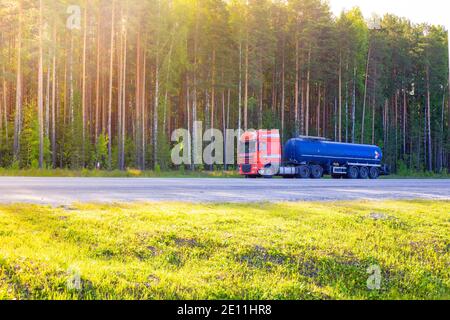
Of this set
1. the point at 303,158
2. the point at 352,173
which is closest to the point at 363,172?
the point at 352,173

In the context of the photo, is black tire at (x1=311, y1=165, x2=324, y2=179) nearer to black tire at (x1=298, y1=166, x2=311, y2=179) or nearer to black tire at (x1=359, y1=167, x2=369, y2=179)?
black tire at (x1=298, y1=166, x2=311, y2=179)

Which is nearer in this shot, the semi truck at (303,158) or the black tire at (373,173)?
the semi truck at (303,158)

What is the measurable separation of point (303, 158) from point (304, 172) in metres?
1.09

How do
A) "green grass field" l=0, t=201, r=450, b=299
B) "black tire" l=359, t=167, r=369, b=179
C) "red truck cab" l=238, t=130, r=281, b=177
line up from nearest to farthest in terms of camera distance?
"green grass field" l=0, t=201, r=450, b=299, "red truck cab" l=238, t=130, r=281, b=177, "black tire" l=359, t=167, r=369, b=179

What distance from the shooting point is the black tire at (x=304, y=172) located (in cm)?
3003

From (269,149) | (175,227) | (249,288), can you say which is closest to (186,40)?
(269,149)

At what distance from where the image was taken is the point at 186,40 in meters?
37.5

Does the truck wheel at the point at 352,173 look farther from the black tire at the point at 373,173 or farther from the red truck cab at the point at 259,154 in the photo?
the red truck cab at the point at 259,154

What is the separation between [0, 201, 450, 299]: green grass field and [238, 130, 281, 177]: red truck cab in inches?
714

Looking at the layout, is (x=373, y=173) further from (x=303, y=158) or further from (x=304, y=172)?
(x=304, y=172)

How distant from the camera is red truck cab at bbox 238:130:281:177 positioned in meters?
28.2

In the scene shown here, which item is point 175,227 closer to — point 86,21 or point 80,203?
point 80,203

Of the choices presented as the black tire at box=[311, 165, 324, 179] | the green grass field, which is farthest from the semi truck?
the green grass field

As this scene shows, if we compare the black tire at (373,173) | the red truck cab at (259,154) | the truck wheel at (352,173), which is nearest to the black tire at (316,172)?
the red truck cab at (259,154)
